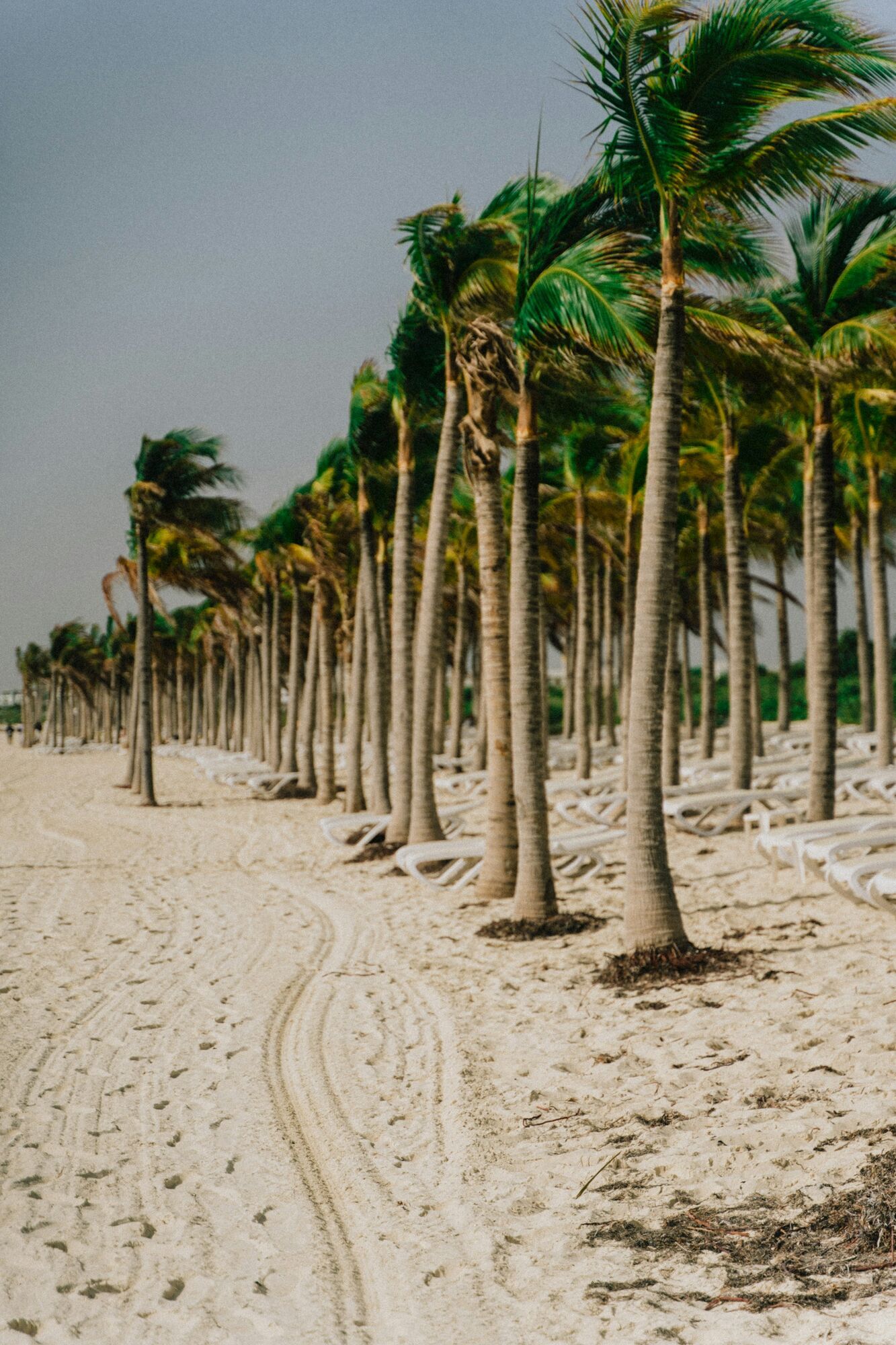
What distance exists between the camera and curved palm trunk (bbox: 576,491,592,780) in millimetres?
19406

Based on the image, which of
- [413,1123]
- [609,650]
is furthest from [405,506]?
[609,650]

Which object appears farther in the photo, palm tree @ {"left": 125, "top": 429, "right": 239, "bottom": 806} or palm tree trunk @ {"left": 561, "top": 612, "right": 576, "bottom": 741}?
palm tree trunk @ {"left": 561, "top": 612, "right": 576, "bottom": 741}

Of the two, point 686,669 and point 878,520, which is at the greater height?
point 878,520

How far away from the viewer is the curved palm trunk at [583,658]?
764 inches

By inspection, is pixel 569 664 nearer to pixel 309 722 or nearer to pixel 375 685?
pixel 309 722

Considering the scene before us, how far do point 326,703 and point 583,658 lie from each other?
5872 mm

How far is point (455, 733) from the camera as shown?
27.6 metres

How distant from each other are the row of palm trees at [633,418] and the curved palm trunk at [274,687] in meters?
4.11

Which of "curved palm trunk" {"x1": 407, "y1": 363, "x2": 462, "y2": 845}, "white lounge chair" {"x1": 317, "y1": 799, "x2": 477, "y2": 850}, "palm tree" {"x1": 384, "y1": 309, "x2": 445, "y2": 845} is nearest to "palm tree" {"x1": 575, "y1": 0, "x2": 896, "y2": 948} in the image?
"curved palm trunk" {"x1": 407, "y1": 363, "x2": 462, "y2": 845}

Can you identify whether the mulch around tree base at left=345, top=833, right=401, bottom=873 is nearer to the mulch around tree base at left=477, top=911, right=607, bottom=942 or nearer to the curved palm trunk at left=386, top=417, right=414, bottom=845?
the curved palm trunk at left=386, top=417, right=414, bottom=845

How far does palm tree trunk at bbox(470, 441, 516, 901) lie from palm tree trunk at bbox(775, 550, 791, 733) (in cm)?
1808

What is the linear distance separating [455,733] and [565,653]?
7.50 meters

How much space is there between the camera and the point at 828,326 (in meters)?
12.0

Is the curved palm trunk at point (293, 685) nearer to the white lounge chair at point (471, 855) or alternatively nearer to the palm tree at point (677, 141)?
the white lounge chair at point (471, 855)
